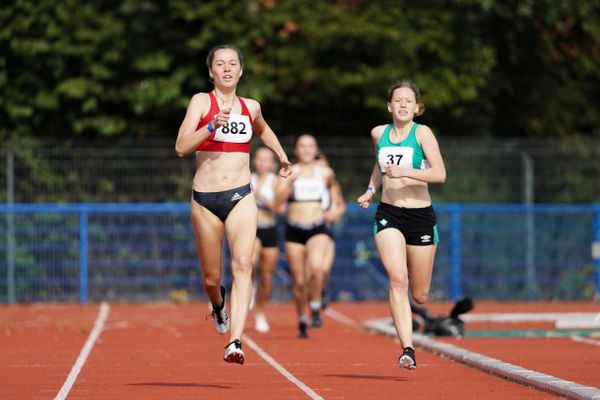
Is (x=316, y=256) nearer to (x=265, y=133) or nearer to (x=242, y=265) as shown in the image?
(x=265, y=133)

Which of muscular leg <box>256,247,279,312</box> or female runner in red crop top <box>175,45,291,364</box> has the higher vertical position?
female runner in red crop top <box>175,45,291,364</box>

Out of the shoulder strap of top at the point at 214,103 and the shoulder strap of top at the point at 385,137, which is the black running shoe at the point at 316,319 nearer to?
the shoulder strap of top at the point at 385,137

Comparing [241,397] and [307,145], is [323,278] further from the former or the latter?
[241,397]

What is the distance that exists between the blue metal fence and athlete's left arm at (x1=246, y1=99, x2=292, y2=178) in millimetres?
12897

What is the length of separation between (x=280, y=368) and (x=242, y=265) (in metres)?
1.90

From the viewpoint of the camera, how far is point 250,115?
431 inches

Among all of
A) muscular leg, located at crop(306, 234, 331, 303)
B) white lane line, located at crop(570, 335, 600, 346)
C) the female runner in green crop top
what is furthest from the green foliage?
the female runner in green crop top

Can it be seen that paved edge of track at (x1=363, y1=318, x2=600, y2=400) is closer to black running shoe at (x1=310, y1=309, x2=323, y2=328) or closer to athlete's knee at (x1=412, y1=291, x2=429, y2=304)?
athlete's knee at (x1=412, y1=291, x2=429, y2=304)

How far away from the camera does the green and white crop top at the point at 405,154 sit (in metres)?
11.6

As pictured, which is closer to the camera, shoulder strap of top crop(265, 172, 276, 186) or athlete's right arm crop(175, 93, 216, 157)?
athlete's right arm crop(175, 93, 216, 157)

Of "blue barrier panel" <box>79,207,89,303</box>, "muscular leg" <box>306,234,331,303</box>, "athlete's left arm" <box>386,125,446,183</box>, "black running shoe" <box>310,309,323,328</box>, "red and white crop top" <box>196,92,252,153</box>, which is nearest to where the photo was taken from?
"red and white crop top" <box>196,92,252,153</box>

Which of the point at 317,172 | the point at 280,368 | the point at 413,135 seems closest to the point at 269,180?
the point at 317,172

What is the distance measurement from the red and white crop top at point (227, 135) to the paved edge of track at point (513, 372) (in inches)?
110

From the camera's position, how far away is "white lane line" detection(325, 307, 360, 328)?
767 inches
